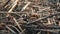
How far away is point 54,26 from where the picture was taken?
164 inches

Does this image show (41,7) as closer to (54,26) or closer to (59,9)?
(59,9)

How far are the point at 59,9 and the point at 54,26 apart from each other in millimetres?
835

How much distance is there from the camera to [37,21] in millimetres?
4254

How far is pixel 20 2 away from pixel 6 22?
1198 millimetres

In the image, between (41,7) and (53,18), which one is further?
(41,7)

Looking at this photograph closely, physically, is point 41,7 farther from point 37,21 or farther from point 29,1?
point 37,21

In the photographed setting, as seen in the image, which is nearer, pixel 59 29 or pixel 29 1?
pixel 59 29

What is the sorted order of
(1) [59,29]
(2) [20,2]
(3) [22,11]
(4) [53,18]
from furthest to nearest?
(2) [20,2], (3) [22,11], (4) [53,18], (1) [59,29]

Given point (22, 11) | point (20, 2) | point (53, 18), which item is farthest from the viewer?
point (20, 2)

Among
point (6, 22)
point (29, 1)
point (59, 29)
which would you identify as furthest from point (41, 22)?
point (29, 1)

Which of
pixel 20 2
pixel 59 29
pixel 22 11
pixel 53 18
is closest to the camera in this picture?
pixel 59 29

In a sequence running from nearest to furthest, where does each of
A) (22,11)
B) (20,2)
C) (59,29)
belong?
1. (59,29)
2. (22,11)
3. (20,2)

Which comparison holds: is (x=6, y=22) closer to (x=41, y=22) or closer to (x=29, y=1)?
(x=41, y=22)

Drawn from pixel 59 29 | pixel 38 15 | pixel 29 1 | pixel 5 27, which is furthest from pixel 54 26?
pixel 29 1
